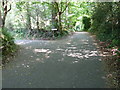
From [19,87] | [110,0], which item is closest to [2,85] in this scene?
[19,87]

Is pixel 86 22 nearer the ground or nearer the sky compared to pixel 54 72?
nearer the sky

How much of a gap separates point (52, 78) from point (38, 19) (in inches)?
403

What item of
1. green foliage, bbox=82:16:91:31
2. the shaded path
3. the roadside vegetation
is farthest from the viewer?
green foliage, bbox=82:16:91:31

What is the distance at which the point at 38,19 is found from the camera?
1410 centimetres

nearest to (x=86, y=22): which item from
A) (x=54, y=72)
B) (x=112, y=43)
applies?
(x=112, y=43)

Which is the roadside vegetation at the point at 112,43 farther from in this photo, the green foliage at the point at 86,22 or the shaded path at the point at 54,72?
the green foliage at the point at 86,22

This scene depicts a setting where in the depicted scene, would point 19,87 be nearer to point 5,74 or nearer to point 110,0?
point 5,74

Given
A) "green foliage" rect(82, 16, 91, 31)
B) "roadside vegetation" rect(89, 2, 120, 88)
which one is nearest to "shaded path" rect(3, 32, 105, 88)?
"roadside vegetation" rect(89, 2, 120, 88)

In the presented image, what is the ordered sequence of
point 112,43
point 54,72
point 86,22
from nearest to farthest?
point 54,72, point 112,43, point 86,22

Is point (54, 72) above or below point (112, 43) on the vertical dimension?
below

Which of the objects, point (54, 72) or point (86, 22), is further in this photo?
point (86, 22)

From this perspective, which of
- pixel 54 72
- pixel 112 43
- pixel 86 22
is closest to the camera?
pixel 54 72

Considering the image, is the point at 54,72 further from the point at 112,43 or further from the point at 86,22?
the point at 86,22

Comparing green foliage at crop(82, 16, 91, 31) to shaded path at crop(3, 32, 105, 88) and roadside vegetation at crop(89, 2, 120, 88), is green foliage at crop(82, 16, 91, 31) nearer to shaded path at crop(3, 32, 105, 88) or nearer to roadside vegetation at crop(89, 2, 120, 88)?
roadside vegetation at crop(89, 2, 120, 88)
